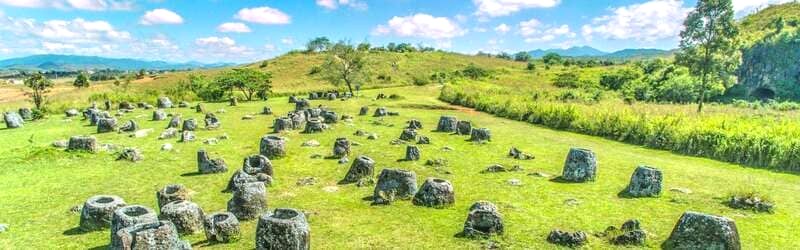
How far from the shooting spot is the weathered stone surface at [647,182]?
1415 centimetres

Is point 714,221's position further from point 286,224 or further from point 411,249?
A: point 286,224

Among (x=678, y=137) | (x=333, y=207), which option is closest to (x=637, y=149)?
(x=678, y=137)

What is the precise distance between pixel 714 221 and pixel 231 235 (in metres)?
9.90

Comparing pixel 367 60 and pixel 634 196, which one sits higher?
pixel 367 60

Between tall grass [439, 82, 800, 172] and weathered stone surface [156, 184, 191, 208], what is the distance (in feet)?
66.3

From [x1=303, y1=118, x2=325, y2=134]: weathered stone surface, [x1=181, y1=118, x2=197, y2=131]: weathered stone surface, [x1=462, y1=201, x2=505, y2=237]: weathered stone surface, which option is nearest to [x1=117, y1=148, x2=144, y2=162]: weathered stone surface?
[x1=181, y1=118, x2=197, y2=131]: weathered stone surface

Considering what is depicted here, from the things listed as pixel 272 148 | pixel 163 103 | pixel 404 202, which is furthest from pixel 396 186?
pixel 163 103

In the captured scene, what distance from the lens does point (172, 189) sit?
532 inches

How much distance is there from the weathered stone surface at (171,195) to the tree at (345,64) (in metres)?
42.5

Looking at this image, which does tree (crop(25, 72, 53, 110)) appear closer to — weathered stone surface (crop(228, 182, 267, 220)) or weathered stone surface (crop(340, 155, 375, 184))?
weathered stone surface (crop(340, 155, 375, 184))

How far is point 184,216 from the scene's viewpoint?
1134 cm

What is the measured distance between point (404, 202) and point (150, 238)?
6.68 metres

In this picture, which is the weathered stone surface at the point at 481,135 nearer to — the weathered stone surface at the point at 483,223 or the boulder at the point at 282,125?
the boulder at the point at 282,125

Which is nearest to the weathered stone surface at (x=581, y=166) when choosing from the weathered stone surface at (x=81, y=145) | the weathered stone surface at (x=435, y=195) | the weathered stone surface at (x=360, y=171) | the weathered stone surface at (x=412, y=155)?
the weathered stone surface at (x=435, y=195)
